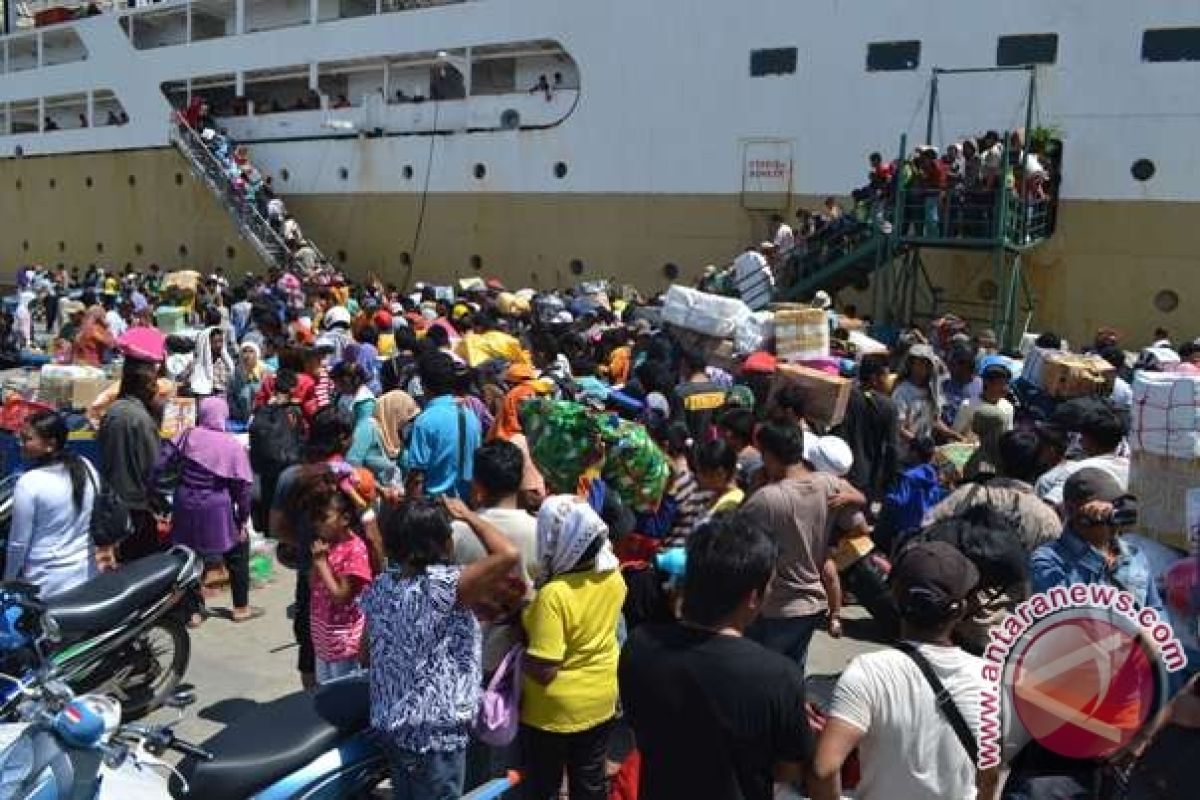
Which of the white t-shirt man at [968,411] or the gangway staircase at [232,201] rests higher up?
the gangway staircase at [232,201]

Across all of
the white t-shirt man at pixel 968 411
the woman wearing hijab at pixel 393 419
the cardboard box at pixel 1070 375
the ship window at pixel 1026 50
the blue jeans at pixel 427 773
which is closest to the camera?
the blue jeans at pixel 427 773

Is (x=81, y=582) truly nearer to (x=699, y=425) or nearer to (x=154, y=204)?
(x=699, y=425)

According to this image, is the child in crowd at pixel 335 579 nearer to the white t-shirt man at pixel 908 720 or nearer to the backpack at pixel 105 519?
the backpack at pixel 105 519

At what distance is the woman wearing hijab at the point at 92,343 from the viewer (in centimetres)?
994

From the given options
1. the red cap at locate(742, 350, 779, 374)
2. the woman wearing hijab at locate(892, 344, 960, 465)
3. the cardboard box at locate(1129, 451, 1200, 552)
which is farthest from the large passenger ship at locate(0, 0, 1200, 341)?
the cardboard box at locate(1129, 451, 1200, 552)

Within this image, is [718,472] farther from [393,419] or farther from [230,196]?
[230,196]

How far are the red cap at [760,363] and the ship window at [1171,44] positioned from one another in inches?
347

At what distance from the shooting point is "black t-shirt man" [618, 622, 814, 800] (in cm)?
223

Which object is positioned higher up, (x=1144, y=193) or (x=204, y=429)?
(x=1144, y=193)

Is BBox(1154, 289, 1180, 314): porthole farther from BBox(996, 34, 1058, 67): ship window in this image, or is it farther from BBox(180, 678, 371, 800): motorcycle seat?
BBox(180, 678, 371, 800): motorcycle seat

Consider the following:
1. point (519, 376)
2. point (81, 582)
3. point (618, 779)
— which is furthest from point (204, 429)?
point (618, 779)

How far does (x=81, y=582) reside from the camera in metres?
4.26

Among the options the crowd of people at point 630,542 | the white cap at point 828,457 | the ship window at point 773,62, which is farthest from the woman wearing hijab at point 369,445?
the ship window at point 773,62

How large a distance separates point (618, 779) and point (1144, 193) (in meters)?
12.6
